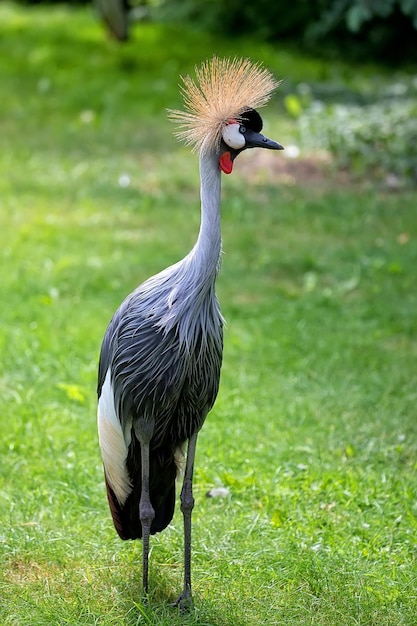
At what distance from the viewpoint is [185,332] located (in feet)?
11.4

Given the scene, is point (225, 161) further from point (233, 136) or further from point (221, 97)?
point (221, 97)

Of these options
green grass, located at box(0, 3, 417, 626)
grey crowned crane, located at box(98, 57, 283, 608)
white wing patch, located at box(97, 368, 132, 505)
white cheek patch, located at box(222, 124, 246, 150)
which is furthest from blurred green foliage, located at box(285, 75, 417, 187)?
white wing patch, located at box(97, 368, 132, 505)

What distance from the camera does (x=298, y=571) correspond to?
3912 millimetres

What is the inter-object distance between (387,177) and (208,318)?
6.62 m

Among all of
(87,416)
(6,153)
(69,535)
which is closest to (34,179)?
(6,153)

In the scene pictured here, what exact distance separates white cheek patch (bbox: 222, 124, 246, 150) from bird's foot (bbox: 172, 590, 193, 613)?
1.70 m

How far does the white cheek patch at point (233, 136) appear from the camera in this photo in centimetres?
344

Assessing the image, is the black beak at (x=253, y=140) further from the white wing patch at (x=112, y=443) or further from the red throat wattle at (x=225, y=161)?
the white wing patch at (x=112, y=443)

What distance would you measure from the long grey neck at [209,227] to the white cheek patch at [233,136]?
0.08 meters

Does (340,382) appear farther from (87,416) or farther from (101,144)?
(101,144)

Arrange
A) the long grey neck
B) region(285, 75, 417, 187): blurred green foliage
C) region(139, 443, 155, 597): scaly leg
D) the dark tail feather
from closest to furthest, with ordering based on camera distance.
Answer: the long grey neck
region(139, 443, 155, 597): scaly leg
the dark tail feather
region(285, 75, 417, 187): blurred green foliage

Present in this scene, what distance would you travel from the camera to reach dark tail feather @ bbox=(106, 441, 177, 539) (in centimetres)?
386

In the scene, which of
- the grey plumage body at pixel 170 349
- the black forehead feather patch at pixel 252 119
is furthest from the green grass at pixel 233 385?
the black forehead feather patch at pixel 252 119

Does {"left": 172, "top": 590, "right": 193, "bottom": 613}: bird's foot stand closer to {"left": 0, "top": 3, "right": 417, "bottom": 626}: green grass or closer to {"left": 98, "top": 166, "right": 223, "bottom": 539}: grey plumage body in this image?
{"left": 0, "top": 3, "right": 417, "bottom": 626}: green grass
